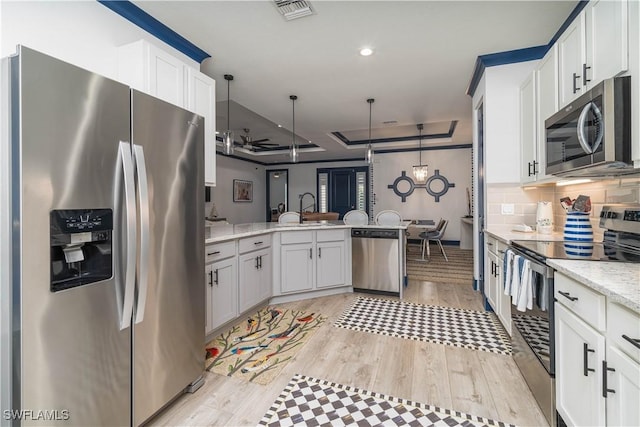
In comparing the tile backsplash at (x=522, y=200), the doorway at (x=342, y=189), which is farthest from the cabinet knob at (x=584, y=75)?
the doorway at (x=342, y=189)

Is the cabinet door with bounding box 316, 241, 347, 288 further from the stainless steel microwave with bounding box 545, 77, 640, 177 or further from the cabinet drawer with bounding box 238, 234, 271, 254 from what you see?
the stainless steel microwave with bounding box 545, 77, 640, 177

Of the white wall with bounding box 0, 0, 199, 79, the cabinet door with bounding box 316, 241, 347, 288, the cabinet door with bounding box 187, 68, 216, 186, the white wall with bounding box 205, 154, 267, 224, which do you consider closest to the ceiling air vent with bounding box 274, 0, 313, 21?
the cabinet door with bounding box 187, 68, 216, 186

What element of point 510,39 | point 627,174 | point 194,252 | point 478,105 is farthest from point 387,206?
point 194,252

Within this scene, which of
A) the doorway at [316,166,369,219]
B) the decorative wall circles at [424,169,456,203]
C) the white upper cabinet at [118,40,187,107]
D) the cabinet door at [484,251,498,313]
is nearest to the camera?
the white upper cabinet at [118,40,187,107]

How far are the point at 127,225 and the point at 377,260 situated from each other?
9.56 ft

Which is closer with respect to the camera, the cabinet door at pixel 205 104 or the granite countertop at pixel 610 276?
the granite countertop at pixel 610 276

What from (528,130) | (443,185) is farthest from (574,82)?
(443,185)

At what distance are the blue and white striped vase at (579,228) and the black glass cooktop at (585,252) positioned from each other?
3.1 inches

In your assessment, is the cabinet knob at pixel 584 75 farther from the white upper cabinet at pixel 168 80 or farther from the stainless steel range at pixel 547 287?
the white upper cabinet at pixel 168 80

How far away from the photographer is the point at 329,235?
3.73 metres

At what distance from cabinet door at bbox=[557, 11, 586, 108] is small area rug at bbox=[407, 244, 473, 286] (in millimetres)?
2929

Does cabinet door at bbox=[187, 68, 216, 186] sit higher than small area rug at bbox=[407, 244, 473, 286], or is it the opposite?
cabinet door at bbox=[187, 68, 216, 186]

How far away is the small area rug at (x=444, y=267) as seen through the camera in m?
4.55

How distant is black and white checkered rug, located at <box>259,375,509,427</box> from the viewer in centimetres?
160
